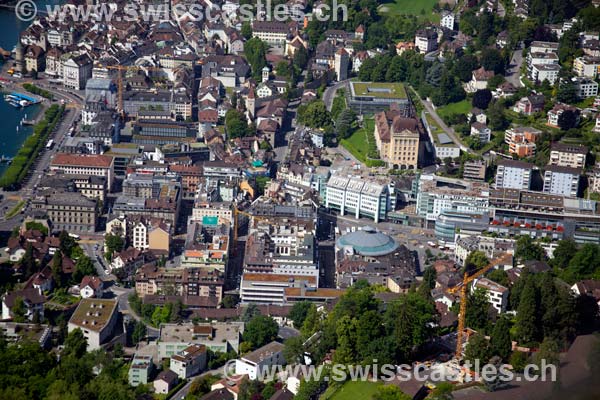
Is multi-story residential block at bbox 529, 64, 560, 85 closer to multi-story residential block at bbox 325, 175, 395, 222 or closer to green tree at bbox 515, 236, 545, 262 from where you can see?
multi-story residential block at bbox 325, 175, 395, 222

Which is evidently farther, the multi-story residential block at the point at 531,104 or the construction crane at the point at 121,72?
the construction crane at the point at 121,72

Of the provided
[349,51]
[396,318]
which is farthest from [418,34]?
[396,318]

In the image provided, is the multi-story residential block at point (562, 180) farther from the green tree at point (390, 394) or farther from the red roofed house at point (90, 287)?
the red roofed house at point (90, 287)

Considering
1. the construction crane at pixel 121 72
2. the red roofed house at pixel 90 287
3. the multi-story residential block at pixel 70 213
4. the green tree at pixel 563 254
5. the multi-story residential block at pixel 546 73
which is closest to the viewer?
the red roofed house at pixel 90 287

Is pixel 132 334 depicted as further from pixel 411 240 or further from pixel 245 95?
pixel 245 95

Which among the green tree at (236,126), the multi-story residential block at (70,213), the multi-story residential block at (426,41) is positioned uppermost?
the multi-story residential block at (426,41)

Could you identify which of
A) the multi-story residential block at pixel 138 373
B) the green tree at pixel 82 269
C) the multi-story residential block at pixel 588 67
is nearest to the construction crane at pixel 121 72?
the green tree at pixel 82 269

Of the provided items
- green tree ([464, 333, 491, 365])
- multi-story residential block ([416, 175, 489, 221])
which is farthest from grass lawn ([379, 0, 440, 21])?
green tree ([464, 333, 491, 365])
